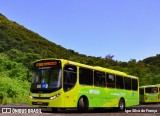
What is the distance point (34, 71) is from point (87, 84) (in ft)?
10.5

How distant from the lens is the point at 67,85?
63.9ft

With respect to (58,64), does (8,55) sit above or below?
above

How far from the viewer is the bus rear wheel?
20.6 meters

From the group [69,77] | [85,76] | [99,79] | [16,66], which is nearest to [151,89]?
[16,66]

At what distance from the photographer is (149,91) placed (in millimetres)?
45000

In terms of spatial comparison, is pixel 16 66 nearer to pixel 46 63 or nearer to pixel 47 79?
pixel 46 63

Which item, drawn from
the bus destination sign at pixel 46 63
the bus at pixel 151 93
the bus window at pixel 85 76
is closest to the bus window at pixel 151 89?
the bus at pixel 151 93

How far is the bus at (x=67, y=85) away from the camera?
19141mm

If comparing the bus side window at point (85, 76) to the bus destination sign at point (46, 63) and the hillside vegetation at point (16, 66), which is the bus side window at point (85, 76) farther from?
the hillside vegetation at point (16, 66)

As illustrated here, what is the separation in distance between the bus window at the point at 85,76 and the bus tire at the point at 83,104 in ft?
3.03

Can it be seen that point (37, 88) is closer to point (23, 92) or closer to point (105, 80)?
point (105, 80)

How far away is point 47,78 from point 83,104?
2.77 m

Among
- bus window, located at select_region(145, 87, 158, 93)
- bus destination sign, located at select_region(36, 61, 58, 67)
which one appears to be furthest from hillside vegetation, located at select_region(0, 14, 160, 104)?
bus window, located at select_region(145, 87, 158, 93)

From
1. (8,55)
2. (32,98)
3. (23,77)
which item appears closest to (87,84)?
(32,98)
